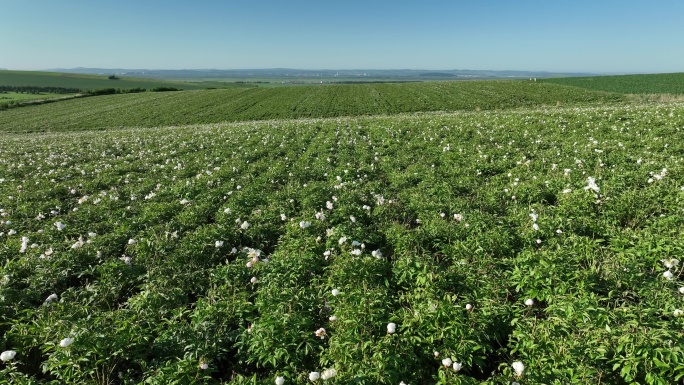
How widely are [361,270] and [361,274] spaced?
6cm

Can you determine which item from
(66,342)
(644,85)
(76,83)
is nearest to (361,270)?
(66,342)

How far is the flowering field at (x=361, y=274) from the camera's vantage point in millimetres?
3932

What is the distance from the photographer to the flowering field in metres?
3.93


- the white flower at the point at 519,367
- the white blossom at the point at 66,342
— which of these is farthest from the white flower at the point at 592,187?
the white blossom at the point at 66,342

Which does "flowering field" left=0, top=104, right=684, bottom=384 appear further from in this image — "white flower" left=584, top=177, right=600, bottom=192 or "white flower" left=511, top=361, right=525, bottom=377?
"white flower" left=584, top=177, right=600, bottom=192

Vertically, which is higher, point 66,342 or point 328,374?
point 66,342

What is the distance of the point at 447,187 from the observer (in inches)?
375

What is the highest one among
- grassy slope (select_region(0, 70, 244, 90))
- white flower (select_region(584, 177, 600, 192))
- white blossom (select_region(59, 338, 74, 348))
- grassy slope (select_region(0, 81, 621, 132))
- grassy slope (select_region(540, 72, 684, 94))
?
grassy slope (select_region(0, 70, 244, 90))

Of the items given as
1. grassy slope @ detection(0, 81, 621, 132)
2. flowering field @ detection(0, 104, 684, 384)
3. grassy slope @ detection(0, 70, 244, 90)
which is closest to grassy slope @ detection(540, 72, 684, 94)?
grassy slope @ detection(0, 81, 621, 132)

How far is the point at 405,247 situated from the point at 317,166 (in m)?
7.42

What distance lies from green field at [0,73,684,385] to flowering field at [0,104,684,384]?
3 centimetres

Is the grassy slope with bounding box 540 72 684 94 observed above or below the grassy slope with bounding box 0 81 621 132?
above

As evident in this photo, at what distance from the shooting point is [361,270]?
17.9ft

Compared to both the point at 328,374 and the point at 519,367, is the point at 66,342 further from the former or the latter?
the point at 519,367
